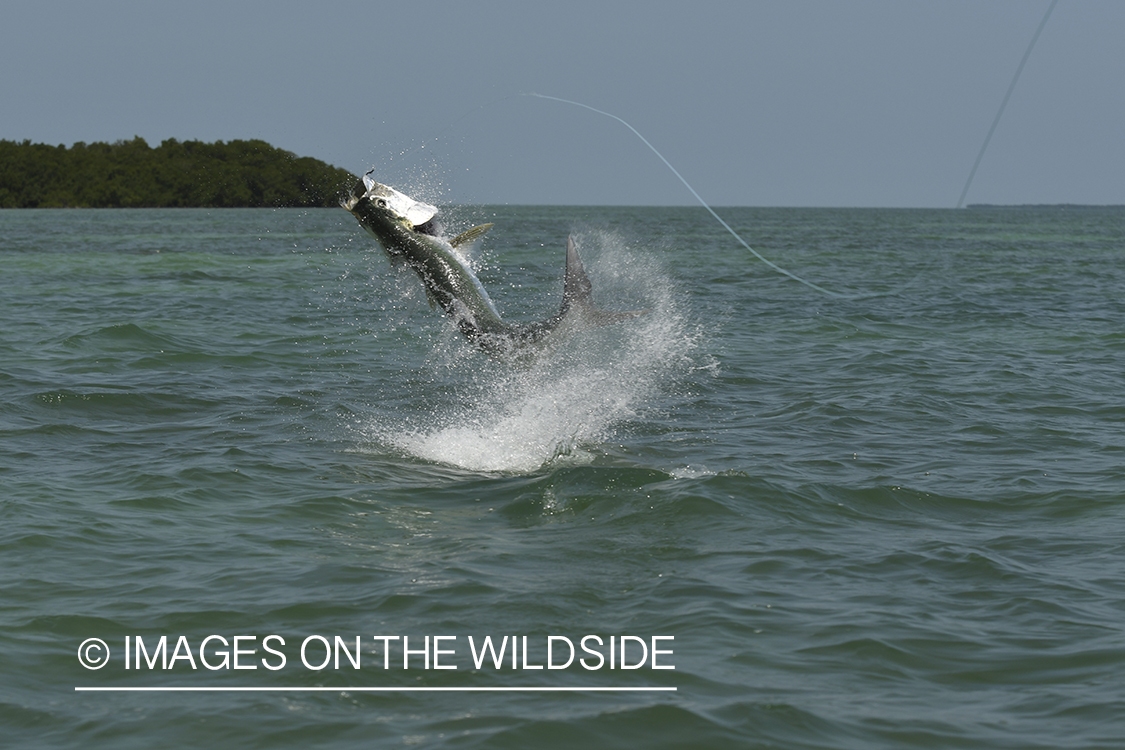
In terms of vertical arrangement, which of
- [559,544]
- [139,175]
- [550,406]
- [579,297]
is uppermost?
[139,175]

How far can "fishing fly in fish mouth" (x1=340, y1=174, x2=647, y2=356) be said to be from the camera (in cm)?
944

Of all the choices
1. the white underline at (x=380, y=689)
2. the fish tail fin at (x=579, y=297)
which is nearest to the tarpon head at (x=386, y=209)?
the fish tail fin at (x=579, y=297)

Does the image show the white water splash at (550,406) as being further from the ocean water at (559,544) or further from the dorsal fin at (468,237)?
the dorsal fin at (468,237)

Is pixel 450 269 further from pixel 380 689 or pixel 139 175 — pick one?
pixel 139 175

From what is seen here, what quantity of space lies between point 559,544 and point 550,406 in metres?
4.14

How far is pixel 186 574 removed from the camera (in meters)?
7.36

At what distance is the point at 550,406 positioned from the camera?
39.7ft

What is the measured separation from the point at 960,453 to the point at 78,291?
22392mm

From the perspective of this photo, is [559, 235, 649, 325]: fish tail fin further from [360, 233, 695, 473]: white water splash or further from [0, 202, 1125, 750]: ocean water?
[0, 202, 1125, 750]: ocean water

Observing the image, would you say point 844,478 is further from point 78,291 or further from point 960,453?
point 78,291

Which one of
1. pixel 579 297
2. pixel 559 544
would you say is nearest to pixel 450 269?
pixel 579 297

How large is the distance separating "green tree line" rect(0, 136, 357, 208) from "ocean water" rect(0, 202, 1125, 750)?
10179cm

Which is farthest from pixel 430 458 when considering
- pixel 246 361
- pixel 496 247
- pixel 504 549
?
pixel 496 247

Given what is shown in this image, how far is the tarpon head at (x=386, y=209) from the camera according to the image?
9.40 metres
